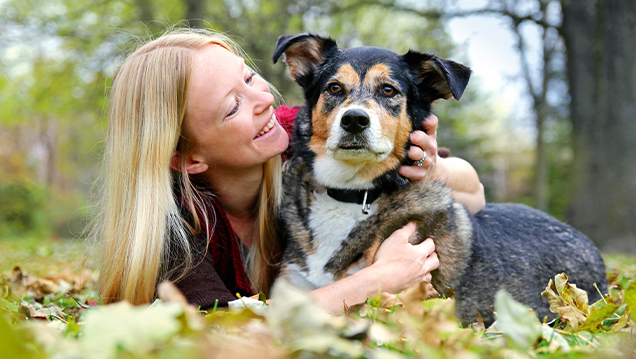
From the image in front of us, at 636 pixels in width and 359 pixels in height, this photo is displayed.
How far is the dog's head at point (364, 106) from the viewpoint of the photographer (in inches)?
112

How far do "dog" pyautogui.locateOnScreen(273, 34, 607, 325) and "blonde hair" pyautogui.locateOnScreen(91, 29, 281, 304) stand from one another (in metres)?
0.61

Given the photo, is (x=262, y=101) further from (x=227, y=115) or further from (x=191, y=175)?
(x=191, y=175)

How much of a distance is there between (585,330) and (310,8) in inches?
416

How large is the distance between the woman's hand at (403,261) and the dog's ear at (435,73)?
0.95 m

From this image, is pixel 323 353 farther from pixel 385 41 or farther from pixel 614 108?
pixel 385 41

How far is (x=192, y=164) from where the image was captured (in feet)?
10.5

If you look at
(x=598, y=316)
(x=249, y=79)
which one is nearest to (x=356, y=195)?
(x=249, y=79)

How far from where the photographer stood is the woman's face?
2.95 metres

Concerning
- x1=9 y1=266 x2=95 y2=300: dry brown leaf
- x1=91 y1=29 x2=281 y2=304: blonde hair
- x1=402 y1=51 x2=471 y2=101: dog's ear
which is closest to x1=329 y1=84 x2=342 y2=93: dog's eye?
x1=402 y1=51 x2=471 y2=101: dog's ear

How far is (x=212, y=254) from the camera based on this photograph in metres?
3.11

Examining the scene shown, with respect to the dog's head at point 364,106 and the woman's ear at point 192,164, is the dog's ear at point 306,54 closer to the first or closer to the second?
the dog's head at point 364,106

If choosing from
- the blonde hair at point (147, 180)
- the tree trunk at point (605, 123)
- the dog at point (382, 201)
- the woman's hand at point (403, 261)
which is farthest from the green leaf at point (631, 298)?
the tree trunk at point (605, 123)

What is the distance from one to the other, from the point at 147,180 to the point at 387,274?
1532 millimetres

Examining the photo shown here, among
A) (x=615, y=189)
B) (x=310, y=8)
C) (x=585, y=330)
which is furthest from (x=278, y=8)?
(x=585, y=330)
